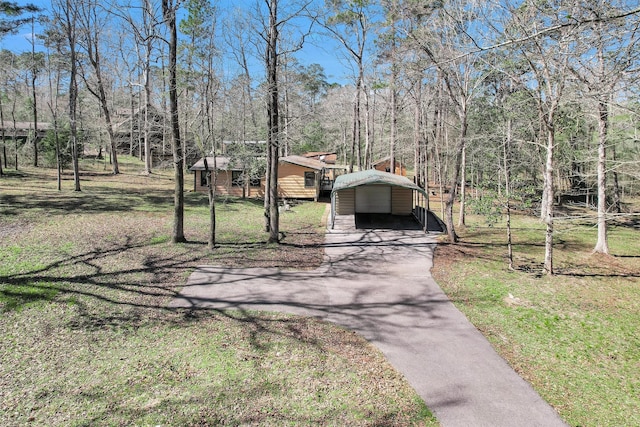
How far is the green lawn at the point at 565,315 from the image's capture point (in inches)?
204

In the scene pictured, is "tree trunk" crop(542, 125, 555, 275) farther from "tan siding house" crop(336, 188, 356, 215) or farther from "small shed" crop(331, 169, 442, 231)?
"tan siding house" crop(336, 188, 356, 215)

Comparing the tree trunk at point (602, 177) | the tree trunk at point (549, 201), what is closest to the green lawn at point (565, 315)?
the tree trunk at point (549, 201)

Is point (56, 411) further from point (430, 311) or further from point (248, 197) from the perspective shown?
point (248, 197)

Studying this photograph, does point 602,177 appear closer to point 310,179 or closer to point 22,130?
point 310,179

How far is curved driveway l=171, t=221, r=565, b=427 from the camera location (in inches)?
192

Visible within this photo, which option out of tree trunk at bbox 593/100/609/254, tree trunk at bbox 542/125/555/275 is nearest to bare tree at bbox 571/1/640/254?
tree trunk at bbox 593/100/609/254

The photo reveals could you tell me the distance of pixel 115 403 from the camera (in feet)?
15.4

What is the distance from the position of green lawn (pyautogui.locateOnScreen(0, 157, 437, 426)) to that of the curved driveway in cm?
41

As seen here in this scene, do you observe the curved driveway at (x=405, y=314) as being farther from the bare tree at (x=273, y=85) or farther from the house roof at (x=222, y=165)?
the house roof at (x=222, y=165)

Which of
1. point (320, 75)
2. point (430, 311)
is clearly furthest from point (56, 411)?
point (320, 75)

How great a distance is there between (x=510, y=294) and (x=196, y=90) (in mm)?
10341

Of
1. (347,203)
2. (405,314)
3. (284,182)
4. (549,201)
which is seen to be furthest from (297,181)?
(405,314)

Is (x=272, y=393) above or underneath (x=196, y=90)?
underneath

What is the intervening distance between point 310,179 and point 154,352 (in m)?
19.8
